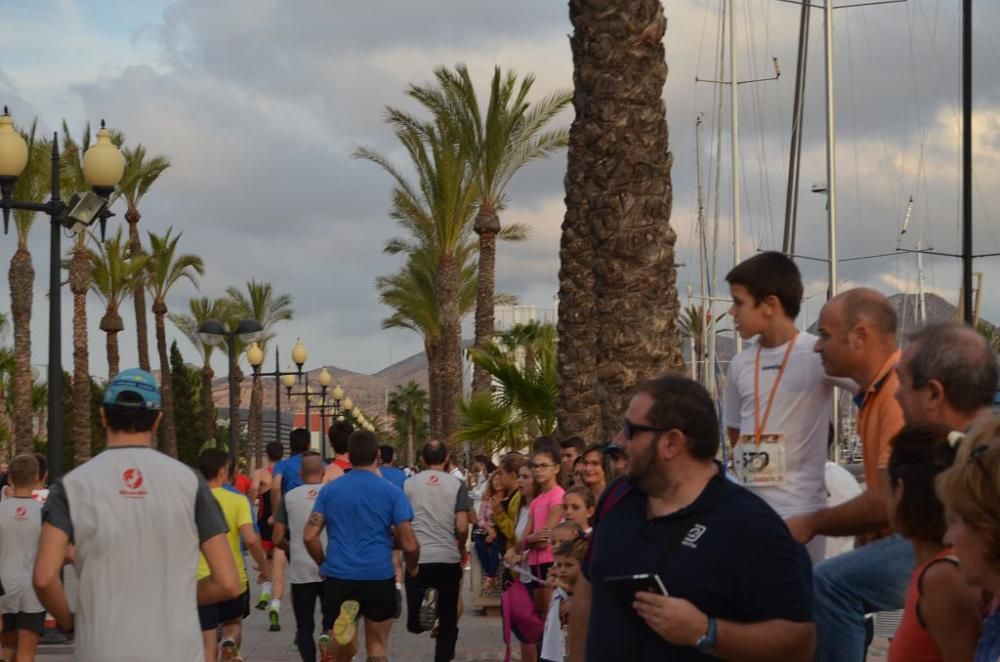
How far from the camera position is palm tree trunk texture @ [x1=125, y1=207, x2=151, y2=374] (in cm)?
5419

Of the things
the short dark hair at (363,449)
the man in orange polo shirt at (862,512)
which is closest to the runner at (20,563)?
the short dark hair at (363,449)

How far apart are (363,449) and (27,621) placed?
8.49ft

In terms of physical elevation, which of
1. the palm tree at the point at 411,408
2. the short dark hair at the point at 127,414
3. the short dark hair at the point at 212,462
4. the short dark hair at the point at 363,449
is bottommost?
the palm tree at the point at 411,408

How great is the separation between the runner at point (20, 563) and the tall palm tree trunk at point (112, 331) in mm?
44006

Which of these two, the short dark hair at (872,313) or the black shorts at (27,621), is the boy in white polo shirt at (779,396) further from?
the black shorts at (27,621)

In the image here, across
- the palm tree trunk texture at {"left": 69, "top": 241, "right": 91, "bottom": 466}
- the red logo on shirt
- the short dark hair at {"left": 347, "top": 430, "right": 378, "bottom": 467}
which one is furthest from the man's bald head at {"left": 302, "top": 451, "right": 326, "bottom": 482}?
the palm tree trunk texture at {"left": 69, "top": 241, "right": 91, "bottom": 466}

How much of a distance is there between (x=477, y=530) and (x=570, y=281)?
22.0 feet

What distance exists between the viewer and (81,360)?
51.9m

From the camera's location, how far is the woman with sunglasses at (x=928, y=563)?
13.8ft

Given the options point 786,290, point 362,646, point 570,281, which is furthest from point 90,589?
point 570,281

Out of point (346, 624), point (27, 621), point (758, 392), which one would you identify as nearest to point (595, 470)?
point (346, 624)

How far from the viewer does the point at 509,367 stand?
2466 centimetres

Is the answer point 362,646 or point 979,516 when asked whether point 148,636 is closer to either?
point 979,516

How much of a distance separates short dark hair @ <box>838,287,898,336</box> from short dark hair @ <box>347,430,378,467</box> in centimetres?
639
